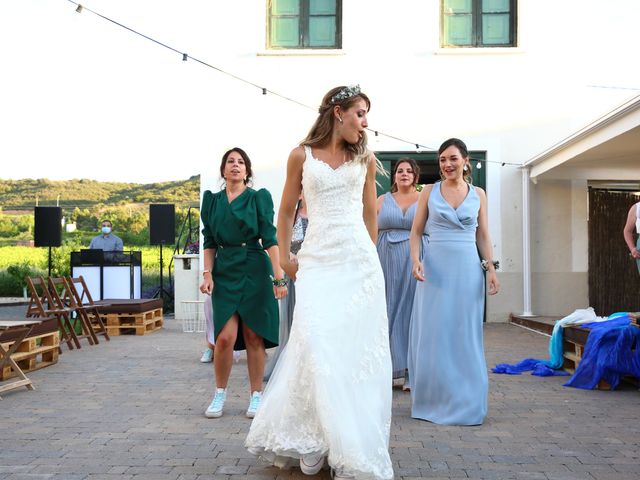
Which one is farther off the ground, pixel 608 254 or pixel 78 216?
pixel 78 216

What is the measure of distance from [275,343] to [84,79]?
39.3 meters

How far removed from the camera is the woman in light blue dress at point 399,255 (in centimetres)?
729

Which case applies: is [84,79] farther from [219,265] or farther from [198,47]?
[219,265]

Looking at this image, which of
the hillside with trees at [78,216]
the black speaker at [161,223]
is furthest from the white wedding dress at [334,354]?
the hillside with trees at [78,216]

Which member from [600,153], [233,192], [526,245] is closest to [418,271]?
[233,192]

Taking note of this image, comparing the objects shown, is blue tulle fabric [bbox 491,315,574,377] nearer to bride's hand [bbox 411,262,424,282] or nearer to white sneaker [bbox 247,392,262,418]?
bride's hand [bbox 411,262,424,282]

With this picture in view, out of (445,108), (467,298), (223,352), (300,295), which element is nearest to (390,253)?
(467,298)

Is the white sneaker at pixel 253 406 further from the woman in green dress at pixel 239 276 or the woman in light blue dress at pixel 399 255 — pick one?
the woman in light blue dress at pixel 399 255

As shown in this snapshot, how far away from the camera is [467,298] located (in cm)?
584

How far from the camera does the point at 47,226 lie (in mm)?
17938

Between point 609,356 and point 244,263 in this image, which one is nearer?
point 244,263

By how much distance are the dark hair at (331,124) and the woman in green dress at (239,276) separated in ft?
5.06

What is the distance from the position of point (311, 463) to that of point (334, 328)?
629 millimetres

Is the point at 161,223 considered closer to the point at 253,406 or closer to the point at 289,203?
the point at 253,406
